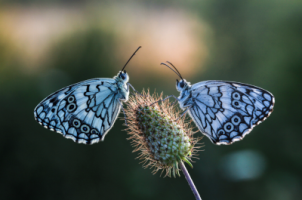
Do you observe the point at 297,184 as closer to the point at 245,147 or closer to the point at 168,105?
the point at 245,147

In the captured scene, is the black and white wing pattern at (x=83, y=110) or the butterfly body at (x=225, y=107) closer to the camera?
the butterfly body at (x=225, y=107)

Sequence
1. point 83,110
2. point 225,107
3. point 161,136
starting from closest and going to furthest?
point 161,136 → point 225,107 → point 83,110

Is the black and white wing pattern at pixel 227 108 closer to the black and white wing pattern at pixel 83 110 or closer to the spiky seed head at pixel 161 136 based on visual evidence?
the spiky seed head at pixel 161 136

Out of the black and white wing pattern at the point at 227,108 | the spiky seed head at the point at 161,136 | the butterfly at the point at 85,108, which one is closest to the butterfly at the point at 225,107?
the black and white wing pattern at the point at 227,108

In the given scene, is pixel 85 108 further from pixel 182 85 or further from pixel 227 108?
pixel 227 108

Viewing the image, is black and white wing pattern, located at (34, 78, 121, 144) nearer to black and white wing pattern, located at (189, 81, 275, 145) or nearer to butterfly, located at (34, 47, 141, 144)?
butterfly, located at (34, 47, 141, 144)

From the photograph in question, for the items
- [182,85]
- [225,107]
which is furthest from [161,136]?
[225,107]

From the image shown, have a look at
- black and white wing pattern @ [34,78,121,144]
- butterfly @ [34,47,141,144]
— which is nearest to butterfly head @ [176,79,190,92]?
butterfly @ [34,47,141,144]
